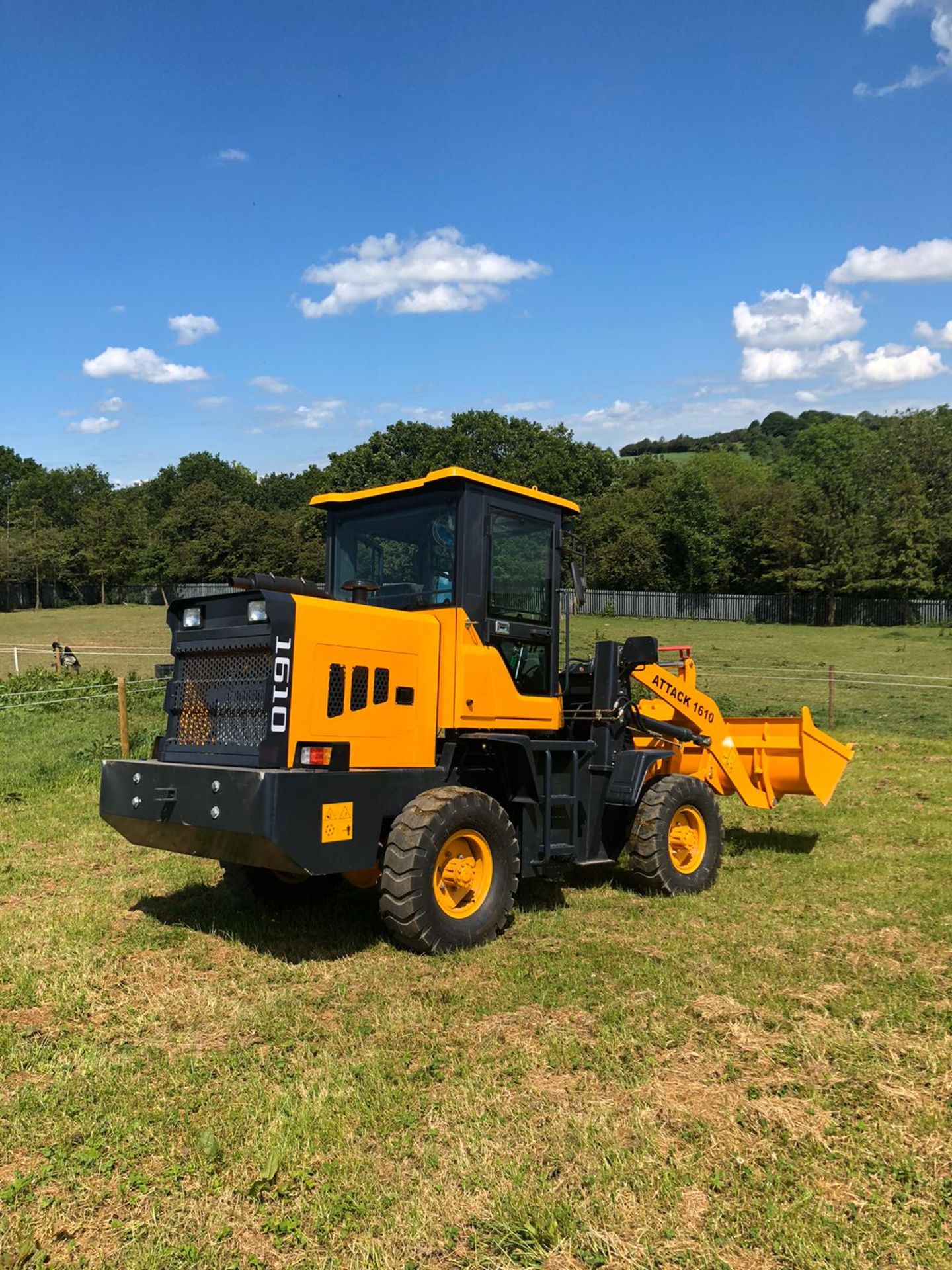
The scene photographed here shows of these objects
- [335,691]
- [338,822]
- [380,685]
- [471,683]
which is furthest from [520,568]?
[338,822]

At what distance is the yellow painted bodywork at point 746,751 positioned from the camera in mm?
8391

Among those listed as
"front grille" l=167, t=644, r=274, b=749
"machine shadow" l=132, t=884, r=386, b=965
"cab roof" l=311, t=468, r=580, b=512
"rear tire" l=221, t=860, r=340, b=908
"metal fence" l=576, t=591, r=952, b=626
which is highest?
"metal fence" l=576, t=591, r=952, b=626

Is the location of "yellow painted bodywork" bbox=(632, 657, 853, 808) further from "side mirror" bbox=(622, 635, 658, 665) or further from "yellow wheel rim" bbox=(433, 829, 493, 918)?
"yellow wheel rim" bbox=(433, 829, 493, 918)

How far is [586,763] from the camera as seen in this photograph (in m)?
7.25

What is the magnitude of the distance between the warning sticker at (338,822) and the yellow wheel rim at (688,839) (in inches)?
128

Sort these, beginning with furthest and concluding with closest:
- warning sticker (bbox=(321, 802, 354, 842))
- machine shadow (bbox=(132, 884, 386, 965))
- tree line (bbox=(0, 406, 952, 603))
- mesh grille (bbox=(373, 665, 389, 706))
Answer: tree line (bbox=(0, 406, 952, 603)) → machine shadow (bbox=(132, 884, 386, 965)) → mesh grille (bbox=(373, 665, 389, 706)) → warning sticker (bbox=(321, 802, 354, 842))

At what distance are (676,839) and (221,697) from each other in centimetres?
386

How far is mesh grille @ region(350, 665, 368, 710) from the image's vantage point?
570cm

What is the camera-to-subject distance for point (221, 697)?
598cm

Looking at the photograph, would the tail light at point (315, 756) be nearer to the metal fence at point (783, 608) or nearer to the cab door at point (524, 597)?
the cab door at point (524, 597)

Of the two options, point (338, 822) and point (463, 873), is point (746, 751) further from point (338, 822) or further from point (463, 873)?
point (338, 822)

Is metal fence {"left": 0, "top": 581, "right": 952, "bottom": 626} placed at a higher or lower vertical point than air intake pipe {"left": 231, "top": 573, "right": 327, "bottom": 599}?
higher

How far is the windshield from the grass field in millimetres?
2279

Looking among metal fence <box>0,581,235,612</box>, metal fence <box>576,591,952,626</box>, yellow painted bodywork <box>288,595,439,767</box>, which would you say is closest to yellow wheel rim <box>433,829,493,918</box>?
yellow painted bodywork <box>288,595,439,767</box>
